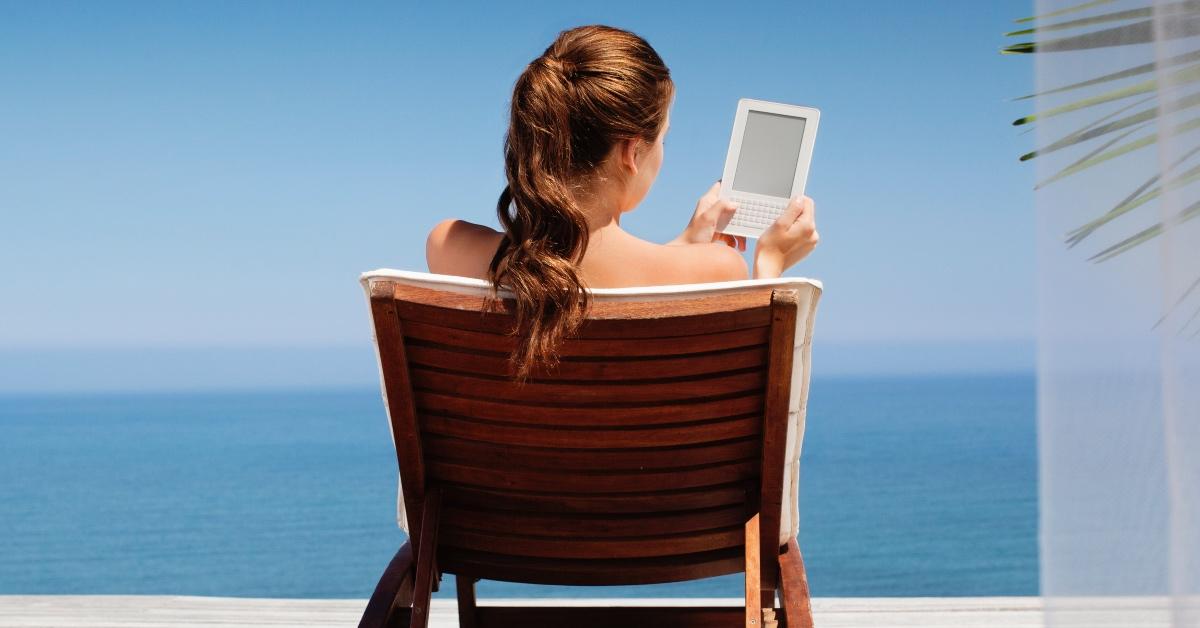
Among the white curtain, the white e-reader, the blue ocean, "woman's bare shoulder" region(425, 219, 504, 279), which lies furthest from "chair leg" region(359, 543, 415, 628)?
the blue ocean

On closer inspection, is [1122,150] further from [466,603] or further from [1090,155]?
[466,603]

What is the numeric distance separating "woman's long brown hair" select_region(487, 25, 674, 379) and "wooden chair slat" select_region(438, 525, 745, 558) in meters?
0.46

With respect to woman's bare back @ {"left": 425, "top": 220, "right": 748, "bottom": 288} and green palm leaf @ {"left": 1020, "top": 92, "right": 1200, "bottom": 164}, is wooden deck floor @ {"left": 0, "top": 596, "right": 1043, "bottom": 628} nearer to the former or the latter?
woman's bare back @ {"left": 425, "top": 220, "right": 748, "bottom": 288}

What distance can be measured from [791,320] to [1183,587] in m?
0.72

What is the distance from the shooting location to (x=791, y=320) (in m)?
1.51

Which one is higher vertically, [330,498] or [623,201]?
[623,201]

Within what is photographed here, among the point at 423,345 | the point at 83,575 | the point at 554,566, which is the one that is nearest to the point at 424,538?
the point at 554,566

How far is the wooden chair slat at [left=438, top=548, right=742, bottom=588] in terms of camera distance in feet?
5.88

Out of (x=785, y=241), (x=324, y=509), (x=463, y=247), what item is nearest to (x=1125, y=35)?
(x=785, y=241)

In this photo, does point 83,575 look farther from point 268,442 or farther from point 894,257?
point 894,257

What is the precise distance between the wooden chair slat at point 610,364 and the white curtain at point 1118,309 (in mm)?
596

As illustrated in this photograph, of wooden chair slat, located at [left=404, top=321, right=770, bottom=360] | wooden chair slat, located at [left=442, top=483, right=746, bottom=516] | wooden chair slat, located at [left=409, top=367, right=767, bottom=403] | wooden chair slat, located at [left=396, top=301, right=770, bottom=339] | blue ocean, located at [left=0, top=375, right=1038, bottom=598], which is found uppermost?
wooden chair slat, located at [left=396, top=301, right=770, bottom=339]

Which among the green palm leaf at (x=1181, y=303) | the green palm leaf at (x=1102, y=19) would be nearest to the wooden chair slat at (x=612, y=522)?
the green palm leaf at (x=1181, y=303)

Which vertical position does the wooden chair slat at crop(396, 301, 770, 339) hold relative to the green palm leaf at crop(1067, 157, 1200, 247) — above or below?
below
